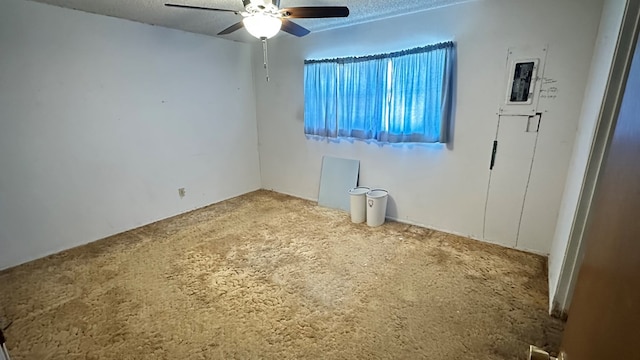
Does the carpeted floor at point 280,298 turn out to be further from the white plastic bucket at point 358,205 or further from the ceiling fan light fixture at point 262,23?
the ceiling fan light fixture at point 262,23

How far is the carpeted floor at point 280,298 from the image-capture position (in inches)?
67.4

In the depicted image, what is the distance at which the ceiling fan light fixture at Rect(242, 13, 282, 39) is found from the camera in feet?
6.54

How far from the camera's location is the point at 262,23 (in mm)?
2018

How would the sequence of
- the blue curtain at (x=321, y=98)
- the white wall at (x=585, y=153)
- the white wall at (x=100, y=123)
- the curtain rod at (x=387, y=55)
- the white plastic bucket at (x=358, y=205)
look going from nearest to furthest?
the white wall at (x=585, y=153) < the white wall at (x=100, y=123) < the curtain rod at (x=387, y=55) < the white plastic bucket at (x=358, y=205) < the blue curtain at (x=321, y=98)

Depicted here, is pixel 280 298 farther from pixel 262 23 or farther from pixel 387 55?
pixel 387 55

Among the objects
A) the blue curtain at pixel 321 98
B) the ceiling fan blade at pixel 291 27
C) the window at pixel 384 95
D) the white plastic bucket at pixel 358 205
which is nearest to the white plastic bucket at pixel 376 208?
the white plastic bucket at pixel 358 205

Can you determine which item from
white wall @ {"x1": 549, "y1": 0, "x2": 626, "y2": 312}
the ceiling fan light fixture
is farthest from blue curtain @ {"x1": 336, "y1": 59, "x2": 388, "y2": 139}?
white wall @ {"x1": 549, "y1": 0, "x2": 626, "y2": 312}

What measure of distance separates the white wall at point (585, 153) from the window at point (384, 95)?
1046 mm

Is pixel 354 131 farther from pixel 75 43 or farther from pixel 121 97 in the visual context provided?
pixel 75 43

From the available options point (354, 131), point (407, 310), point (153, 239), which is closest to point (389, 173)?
point (354, 131)

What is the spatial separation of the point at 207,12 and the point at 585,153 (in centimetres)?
332

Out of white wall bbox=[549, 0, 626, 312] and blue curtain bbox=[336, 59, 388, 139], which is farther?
blue curtain bbox=[336, 59, 388, 139]

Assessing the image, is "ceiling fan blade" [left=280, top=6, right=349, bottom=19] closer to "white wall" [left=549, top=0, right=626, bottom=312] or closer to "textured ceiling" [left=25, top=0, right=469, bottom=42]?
"textured ceiling" [left=25, top=0, right=469, bottom=42]

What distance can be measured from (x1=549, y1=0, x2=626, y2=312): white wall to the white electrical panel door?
1.47 ft
